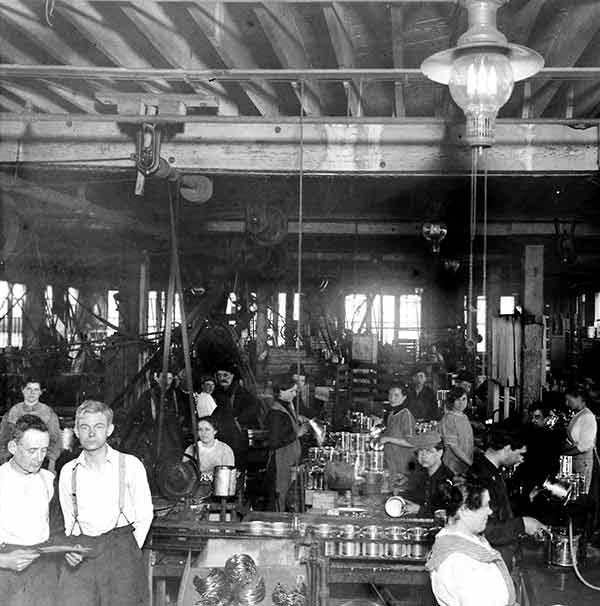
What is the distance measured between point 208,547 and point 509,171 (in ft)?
11.5

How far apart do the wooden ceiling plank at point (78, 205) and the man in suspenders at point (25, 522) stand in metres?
3.09

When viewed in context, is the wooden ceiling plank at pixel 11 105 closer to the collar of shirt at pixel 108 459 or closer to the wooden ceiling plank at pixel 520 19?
the collar of shirt at pixel 108 459

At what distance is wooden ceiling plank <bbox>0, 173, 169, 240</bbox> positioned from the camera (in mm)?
6609

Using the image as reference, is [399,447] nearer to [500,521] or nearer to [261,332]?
[500,521]

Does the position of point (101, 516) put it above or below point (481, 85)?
below

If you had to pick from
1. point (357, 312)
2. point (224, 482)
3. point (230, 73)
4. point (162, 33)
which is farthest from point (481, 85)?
point (357, 312)

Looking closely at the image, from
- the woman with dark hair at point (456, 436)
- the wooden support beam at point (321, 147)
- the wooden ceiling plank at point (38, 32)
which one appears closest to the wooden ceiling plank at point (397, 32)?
the wooden support beam at point (321, 147)

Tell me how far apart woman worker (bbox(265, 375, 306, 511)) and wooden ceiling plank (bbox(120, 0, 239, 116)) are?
4.05 meters

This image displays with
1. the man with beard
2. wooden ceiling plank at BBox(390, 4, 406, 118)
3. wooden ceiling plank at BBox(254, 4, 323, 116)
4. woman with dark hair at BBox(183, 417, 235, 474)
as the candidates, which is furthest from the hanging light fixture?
the man with beard

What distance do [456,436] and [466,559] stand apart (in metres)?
4.30

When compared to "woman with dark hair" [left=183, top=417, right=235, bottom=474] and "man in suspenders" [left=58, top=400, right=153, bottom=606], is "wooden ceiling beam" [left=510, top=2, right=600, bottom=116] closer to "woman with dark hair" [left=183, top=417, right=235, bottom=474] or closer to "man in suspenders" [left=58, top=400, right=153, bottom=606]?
"man in suspenders" [left=58, top=400, right=153, bottom=606]

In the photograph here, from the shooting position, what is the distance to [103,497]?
427 cm

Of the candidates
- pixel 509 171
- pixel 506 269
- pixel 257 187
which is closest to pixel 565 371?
pixel 506 269

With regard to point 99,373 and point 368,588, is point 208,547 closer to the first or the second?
point 368,588
